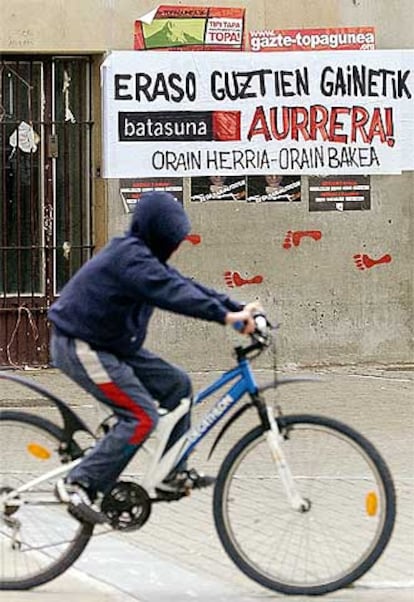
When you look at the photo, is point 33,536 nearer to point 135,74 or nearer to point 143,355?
point 143,355

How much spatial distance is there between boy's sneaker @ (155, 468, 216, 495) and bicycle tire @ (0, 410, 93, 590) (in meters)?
0.34

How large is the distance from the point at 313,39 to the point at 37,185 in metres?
2.83

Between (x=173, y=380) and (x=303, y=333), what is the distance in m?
7.17

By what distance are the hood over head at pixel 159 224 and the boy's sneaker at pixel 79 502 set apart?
3.27 ft

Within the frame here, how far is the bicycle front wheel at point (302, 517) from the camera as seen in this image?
563 cm

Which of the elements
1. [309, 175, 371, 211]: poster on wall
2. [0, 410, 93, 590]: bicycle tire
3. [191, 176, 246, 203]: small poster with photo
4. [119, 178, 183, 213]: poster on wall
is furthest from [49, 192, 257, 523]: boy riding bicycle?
[309, 175, 371, 211]: poster on wall

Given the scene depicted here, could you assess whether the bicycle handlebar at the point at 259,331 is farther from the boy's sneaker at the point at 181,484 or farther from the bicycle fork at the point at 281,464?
the boy's sneaker at the point at 181,484

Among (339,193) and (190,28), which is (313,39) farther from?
(339,193)

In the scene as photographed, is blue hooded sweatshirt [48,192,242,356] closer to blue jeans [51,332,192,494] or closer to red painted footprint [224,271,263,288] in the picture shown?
blue jeans [51,332,192,494]

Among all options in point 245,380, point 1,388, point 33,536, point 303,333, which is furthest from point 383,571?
point 303,333

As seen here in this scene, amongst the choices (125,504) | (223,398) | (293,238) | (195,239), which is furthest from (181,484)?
(293,238)

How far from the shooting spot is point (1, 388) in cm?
1103

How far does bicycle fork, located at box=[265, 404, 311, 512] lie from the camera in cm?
566

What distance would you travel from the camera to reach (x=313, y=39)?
41.6 ft
